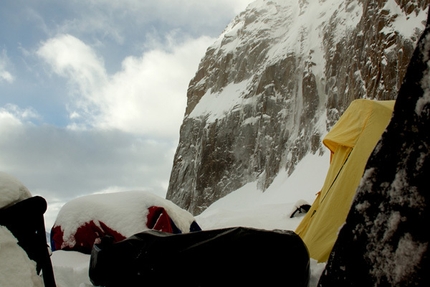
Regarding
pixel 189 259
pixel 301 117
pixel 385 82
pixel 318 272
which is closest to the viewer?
pixel 189 259

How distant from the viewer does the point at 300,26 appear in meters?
36.2

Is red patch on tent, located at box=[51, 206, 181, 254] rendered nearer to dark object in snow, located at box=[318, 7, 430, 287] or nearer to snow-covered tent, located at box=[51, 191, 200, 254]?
snow-covered tent, located at box=[51, 191, 200, 254]

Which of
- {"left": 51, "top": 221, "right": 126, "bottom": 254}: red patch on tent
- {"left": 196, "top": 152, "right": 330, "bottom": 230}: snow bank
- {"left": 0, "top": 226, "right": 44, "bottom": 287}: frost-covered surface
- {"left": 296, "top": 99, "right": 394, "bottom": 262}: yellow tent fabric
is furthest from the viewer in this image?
{"left": 196, "top": 152, "right": 330, "bottom": 230}: snow bank

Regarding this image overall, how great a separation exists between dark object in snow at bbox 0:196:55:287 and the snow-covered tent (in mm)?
2142

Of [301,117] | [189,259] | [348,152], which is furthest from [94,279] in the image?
[301,117]

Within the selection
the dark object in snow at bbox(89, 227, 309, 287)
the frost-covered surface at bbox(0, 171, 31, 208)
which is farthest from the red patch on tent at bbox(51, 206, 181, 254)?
the frost-covered surface at bbox(0, 171, 31, 208)

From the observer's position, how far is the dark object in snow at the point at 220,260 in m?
1.94

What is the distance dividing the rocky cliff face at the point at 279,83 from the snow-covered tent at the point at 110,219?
16622mm

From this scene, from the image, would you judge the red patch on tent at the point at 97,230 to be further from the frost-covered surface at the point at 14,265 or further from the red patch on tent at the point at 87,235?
the frost-covered surface at the point at 14,265

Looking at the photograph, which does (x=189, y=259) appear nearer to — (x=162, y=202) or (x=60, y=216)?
(x=162, y=202)

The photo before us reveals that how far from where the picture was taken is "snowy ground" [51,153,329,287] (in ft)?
9.22

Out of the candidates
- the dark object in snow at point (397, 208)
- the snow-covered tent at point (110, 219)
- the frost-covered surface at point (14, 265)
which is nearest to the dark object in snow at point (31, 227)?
the frost-covered surface at point (14, 265)

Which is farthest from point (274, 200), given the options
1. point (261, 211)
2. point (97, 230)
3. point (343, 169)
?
point (97, 230)

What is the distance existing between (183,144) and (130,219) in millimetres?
40566
